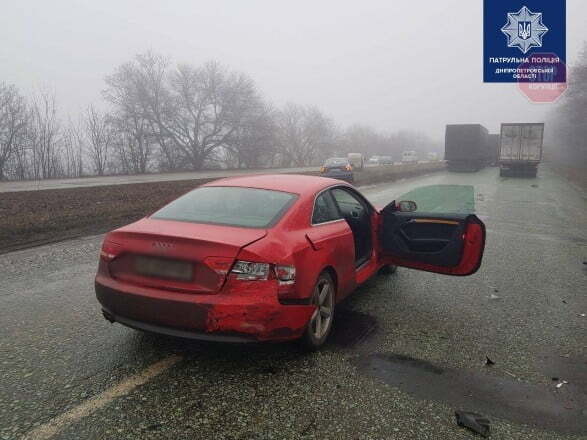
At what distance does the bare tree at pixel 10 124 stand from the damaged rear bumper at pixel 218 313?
31.2 meters

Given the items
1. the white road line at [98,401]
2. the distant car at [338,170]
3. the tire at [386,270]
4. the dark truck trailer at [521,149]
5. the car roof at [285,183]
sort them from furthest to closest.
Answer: the dark truck trailer at [521,149], the distant car at [338,170], the tire at [386,270], the car roof at [285,183], the white road line at [98,401]

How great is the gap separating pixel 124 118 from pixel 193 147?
7469 mm

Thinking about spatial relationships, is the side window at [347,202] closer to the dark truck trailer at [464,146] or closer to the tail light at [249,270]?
the tail light at [249,270]

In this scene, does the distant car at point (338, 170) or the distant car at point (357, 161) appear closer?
the distant car at point (338, 170)

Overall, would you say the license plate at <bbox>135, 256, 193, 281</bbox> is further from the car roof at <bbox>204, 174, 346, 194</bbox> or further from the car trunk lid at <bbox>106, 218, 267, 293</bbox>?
the car roof at <bbox>204, 174, 346, 194</bbox>

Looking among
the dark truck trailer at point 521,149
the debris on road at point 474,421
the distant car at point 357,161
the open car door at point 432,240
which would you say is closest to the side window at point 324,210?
the open car door at point 432,240

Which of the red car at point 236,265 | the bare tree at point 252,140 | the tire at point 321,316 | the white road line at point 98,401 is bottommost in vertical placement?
the white road line at point 98,401

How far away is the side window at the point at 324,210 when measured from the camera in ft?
12.9

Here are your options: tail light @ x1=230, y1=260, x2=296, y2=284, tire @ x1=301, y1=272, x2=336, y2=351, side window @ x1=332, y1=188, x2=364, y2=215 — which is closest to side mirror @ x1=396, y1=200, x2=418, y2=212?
side window @ x1=332, y1=188, x2=364, y2=215

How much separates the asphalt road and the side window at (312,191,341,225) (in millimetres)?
1030

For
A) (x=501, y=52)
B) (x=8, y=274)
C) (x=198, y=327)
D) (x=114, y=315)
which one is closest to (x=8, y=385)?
(x=114, y=315)

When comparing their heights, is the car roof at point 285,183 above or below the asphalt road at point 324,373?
above

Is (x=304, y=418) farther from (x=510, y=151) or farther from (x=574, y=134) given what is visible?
(x=574, y=134)

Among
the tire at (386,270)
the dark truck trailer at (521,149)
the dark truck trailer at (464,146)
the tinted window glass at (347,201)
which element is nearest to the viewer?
the tinted window glass at (347,201)
